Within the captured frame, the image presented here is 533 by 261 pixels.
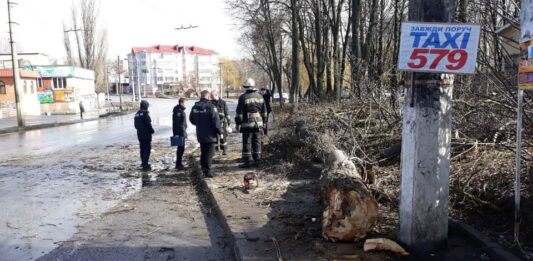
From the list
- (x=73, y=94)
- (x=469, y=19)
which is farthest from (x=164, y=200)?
(x=73, y=94)

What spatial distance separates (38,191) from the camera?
8.55 meters

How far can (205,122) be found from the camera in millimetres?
9211

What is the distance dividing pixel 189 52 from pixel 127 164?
141123 mm

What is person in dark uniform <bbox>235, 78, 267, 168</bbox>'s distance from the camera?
983cm

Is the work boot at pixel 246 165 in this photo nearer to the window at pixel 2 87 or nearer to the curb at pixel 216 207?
the curb at pixel 216 207

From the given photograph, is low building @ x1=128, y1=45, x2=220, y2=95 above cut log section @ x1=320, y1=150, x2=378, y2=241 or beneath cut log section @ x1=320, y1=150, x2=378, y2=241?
above

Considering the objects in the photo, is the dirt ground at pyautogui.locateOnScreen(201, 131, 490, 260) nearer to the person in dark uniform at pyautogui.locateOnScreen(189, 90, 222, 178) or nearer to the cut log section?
the cut log section

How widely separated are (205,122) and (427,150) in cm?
566

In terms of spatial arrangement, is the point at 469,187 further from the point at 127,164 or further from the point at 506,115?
the point at 127,164

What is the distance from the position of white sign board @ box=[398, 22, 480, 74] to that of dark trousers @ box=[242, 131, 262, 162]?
5950mm

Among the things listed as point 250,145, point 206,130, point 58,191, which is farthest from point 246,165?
point 58,191

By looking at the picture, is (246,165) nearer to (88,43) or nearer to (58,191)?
(58,191)

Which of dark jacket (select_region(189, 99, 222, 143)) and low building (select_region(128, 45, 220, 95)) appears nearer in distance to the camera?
dark jacket (select_region(189, 99, 222, 143))

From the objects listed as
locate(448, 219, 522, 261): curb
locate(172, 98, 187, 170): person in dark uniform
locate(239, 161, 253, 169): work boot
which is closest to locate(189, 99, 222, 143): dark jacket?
locate(239, 161, 253, 169): work boot
